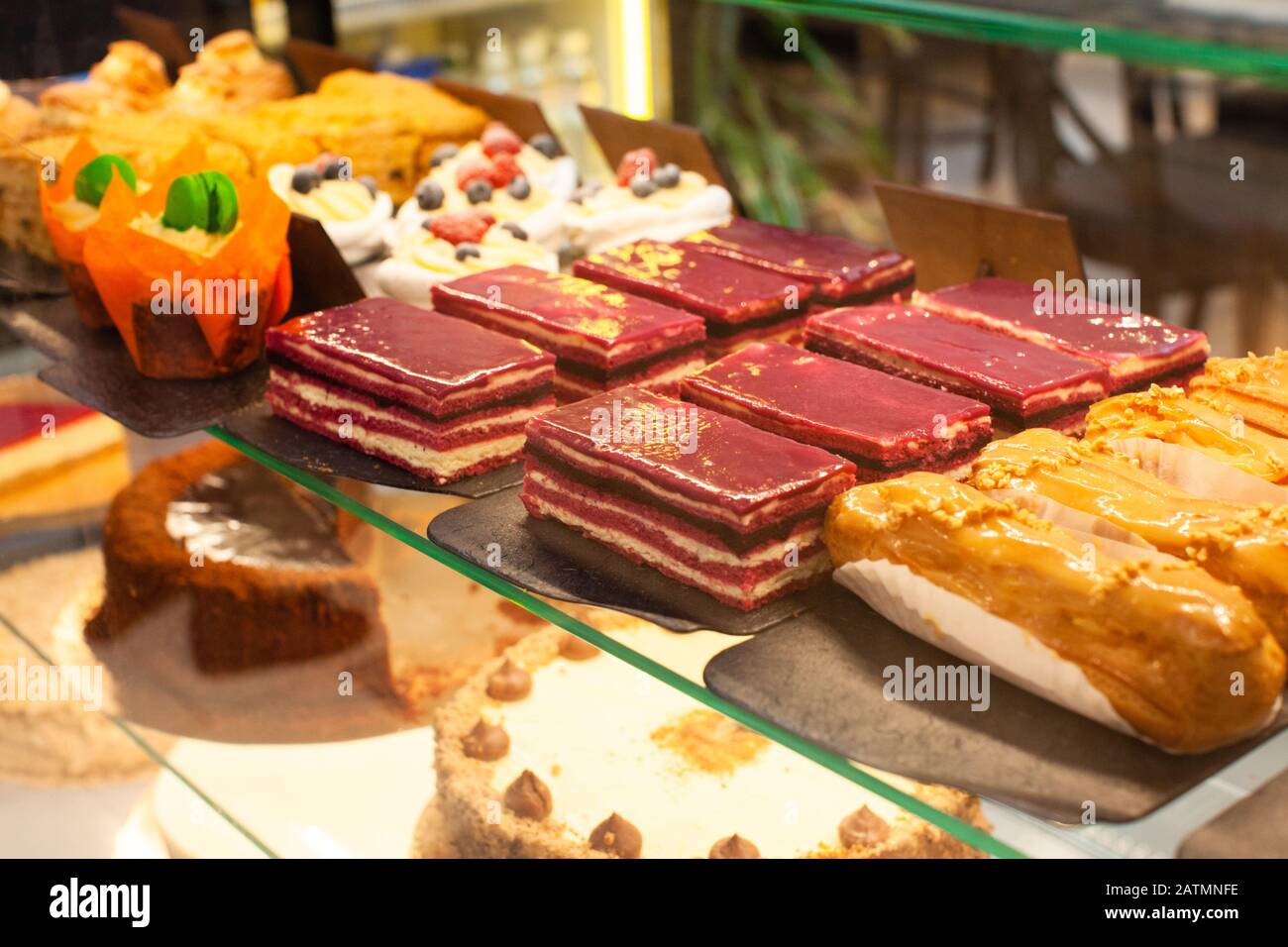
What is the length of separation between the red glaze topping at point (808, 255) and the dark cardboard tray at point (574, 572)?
76 centimetres

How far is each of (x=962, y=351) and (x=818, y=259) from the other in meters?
0.49

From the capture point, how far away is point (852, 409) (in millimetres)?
1822

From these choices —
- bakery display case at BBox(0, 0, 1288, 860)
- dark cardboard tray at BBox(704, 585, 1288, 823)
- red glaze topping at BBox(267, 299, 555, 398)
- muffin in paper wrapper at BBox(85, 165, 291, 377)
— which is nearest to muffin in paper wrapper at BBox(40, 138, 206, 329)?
bakery display case at BBox(0, 0, 1288, 860)

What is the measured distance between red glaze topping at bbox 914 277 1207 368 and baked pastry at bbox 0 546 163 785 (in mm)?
Answer: 1645

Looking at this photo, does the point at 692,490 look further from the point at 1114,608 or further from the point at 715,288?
the point at 715,288

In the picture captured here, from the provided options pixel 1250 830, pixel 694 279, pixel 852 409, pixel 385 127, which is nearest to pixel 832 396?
pixel 852 409

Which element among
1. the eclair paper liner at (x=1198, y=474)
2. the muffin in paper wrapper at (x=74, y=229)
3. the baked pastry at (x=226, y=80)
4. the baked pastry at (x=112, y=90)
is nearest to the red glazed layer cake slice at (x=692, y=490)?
the eclair paper liner at (x=1198, y=474)

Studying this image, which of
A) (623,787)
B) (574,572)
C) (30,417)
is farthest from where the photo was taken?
(30,417)

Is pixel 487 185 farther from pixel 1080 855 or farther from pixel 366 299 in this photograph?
pixel 1080 855

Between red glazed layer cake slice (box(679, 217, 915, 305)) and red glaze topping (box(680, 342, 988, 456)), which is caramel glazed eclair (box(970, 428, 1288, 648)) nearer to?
red glaze topping (box(680, 342, 988, 456))

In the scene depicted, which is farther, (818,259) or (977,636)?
(818,259)

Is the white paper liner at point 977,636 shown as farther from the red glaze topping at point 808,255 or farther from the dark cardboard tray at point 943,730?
the red glaze topping at point 808,255

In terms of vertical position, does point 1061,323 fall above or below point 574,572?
above

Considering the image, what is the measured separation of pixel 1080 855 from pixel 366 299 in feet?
4.81
